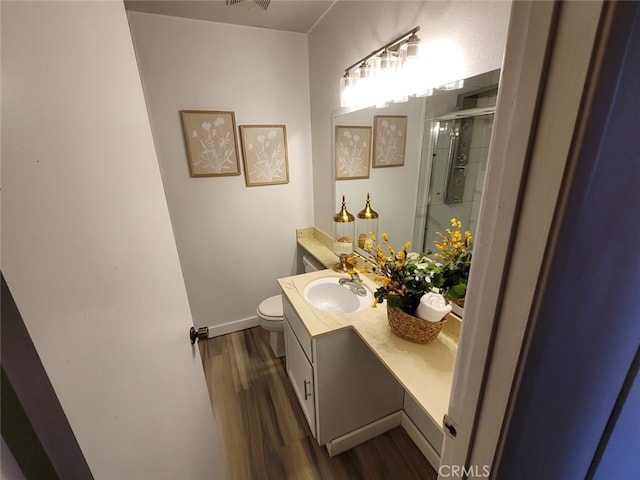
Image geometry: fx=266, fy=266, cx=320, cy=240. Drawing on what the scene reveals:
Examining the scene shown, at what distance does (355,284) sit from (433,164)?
0.76m

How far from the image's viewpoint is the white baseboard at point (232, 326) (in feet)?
7.90

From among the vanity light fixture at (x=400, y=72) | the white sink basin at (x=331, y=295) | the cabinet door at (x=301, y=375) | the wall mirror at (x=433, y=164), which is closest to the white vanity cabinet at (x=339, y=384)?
the cabinet door at (x=301, y=375)

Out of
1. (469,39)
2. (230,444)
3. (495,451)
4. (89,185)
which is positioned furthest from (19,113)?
(230,444)

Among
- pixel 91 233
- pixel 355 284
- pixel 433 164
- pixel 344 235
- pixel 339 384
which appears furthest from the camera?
pixel 344 235

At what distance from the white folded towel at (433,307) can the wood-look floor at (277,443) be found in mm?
981

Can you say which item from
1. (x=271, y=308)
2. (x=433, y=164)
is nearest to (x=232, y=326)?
(x=271, y=308)

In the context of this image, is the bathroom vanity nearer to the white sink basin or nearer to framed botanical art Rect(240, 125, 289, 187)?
the white sink basin

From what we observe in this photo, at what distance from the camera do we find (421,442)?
1.45 metres

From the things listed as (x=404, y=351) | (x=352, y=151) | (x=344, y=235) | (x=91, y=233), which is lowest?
(x=404, y=351)

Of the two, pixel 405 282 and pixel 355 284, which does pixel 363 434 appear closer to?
pixel 355 284

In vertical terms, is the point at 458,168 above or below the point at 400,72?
below

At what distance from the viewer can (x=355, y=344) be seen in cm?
129

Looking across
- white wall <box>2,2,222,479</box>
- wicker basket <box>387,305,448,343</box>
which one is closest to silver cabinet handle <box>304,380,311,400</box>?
wicker basket <box>387,305,448,343</box>

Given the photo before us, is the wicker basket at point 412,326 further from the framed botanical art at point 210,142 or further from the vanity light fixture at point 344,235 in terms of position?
the framed botanical art at point 210,142
